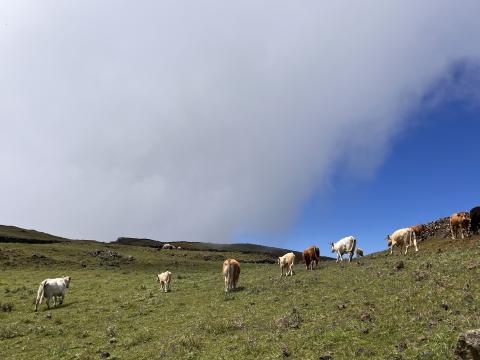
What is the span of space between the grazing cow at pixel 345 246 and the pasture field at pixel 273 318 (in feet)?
24.9

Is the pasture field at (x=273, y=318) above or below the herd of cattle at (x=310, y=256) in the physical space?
below

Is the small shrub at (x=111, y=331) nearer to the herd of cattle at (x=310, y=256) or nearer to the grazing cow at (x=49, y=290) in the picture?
the herd of cattle at (x=310, y=256)

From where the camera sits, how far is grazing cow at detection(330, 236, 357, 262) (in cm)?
4000

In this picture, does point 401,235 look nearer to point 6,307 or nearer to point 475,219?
point 475,219

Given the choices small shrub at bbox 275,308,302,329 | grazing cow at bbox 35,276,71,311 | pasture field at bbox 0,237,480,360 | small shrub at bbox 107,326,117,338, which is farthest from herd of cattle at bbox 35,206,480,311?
small shrub at bbox 275,308,302,329

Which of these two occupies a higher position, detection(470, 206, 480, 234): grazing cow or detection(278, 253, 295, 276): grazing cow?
detection(470, 206, 480, 234): grazing cow

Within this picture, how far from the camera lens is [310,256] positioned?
126ft

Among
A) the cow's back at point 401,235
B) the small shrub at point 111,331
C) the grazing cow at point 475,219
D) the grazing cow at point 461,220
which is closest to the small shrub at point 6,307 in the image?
the small shrub at point 111,331

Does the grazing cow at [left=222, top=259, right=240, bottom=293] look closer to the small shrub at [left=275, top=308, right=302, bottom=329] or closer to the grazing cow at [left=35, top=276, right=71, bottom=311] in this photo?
the small shrub at [left=275, top=308, right=302, bottom=329]

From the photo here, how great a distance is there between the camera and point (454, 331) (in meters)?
13.1

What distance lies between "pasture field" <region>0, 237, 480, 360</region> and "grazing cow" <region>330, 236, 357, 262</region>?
24.9ft

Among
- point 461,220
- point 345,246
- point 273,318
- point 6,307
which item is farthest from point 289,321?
point 461,220

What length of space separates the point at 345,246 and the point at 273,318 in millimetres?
22801

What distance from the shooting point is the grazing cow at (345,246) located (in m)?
40.0
